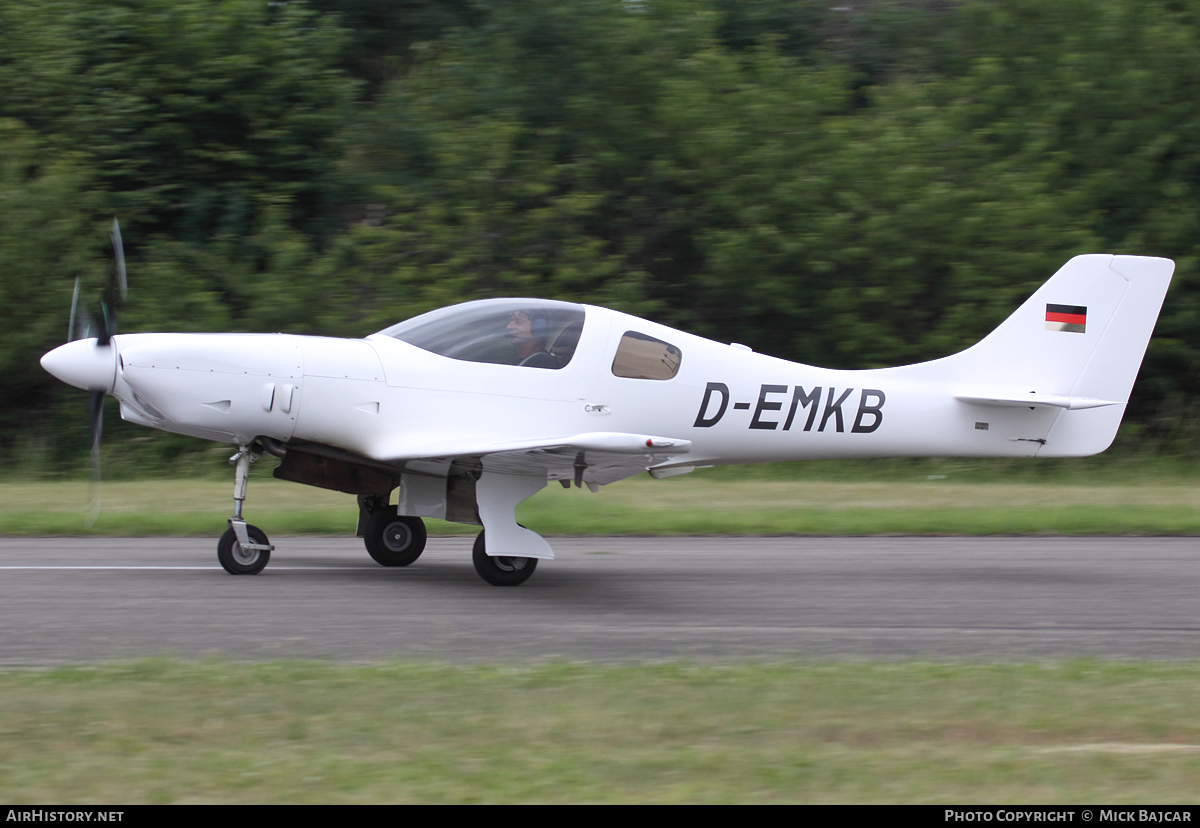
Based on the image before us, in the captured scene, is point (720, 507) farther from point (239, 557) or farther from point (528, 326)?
point (239, 557)

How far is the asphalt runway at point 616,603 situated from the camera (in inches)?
242

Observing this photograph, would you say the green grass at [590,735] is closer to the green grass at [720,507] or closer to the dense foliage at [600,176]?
the green grass at [720,507]

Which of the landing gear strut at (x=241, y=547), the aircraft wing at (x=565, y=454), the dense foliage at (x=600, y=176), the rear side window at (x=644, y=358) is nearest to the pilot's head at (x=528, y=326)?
the rear side window at (x=644, y=358)

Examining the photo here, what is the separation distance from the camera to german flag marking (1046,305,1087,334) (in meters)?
8.97

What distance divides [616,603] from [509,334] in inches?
78.3

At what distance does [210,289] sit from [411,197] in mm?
3451

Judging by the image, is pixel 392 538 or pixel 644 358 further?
pixel 392 538

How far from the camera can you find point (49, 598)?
23.4 feet

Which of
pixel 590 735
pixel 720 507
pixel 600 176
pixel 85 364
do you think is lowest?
pixel 720 507

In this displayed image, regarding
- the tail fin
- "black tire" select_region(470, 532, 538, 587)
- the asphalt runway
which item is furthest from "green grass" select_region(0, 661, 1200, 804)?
the tail fin

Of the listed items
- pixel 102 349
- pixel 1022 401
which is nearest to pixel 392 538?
pixel 102 349

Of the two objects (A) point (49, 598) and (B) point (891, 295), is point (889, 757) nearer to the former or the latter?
(A) point (49, 598)

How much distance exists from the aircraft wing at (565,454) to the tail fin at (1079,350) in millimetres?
2764

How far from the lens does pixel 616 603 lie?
7465 mm
